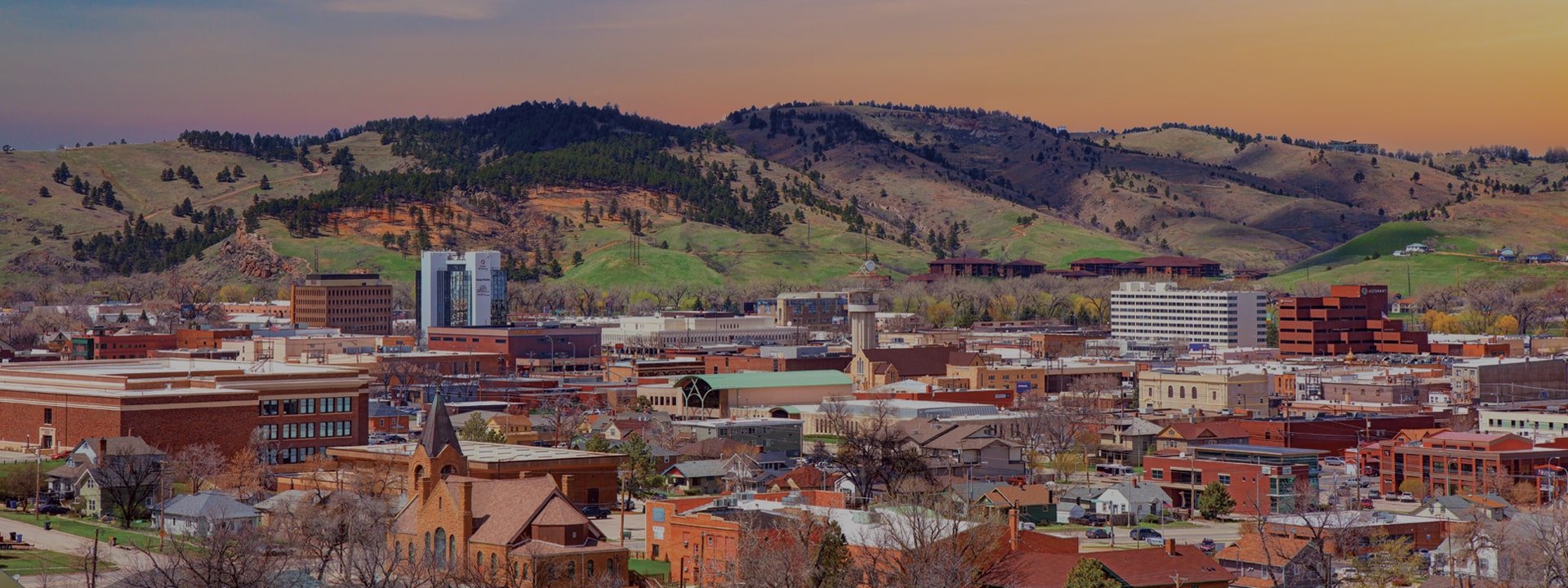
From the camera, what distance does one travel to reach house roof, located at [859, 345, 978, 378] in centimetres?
14888

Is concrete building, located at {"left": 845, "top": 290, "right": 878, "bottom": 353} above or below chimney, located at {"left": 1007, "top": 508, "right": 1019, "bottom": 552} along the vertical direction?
above

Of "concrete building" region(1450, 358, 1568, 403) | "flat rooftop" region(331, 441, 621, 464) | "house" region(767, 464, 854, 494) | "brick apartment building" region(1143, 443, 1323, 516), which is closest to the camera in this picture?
"flat rooftop" region(331, 441, 621, 464)

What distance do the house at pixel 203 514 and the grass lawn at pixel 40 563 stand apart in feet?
13.7

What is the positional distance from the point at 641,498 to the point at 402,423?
28161mm

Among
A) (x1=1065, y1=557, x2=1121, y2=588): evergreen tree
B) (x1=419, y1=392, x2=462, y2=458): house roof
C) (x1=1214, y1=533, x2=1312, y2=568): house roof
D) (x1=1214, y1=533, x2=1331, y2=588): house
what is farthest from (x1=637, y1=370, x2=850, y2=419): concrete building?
(x1=1065, y1=557, x2=1121, y2=588): evergreen tree

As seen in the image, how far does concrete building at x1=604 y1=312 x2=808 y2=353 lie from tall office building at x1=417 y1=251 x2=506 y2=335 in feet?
35.9

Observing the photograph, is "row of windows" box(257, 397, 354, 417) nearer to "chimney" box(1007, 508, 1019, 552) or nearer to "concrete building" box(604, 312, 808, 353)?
"chimney" box(1007, 508, 1019, 552)

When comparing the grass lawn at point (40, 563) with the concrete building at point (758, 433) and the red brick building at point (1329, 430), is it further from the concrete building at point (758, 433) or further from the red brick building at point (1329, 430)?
the red brick building at point (1329, 430)

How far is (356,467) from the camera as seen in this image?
259 feet

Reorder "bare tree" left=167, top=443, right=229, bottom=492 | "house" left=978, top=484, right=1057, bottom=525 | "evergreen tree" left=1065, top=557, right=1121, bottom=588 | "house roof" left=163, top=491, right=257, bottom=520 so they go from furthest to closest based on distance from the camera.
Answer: "bare tree" left=167, top=443, right=229, bottom=492, "house" left=978, top=484, right=1057, bottom=525, "house roof" left=163, top=491, right=257, bottom=520, "evergreen tree" left=1065, top=557, right=1121, bottom=588

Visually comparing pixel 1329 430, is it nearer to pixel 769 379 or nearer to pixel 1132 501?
pixel 1132 501

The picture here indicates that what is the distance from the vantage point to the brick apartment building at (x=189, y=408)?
89062 mm

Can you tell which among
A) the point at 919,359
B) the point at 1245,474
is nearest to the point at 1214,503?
the point at 1245,474

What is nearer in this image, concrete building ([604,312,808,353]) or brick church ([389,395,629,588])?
brick church ([389,395,629,588])
